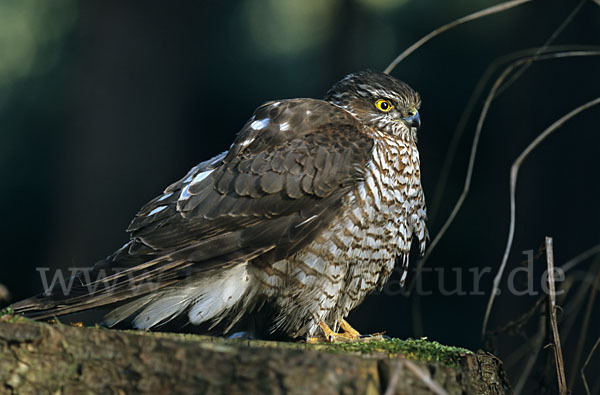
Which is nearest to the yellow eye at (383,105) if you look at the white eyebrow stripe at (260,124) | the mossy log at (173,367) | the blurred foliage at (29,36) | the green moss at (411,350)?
the white eyebrow stripe at (260,124)

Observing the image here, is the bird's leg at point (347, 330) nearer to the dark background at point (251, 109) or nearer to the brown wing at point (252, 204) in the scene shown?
the brown wing at point (252, 204)

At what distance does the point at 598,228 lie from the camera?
541cm

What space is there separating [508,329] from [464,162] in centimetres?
359

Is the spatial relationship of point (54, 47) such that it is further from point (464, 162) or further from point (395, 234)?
point (395, 234)

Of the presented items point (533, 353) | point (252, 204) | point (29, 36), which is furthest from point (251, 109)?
point (533, 353)

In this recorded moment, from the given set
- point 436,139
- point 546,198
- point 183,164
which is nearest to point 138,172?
point 183,164

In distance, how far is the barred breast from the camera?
130 inches

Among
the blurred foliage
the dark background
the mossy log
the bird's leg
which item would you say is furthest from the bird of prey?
the blurred foliage

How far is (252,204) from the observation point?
131 inches

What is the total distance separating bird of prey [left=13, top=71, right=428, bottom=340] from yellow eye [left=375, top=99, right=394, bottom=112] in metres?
0.30

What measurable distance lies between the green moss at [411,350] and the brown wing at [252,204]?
80cm

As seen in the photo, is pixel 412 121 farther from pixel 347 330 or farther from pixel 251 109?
pixel 251 109

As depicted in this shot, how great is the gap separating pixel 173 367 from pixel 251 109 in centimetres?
578

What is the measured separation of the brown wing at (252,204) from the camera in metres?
3.15
